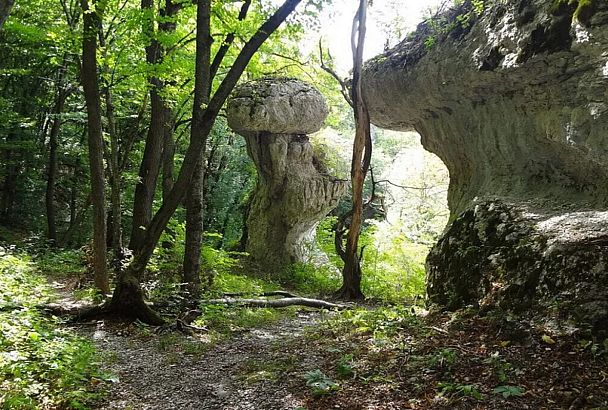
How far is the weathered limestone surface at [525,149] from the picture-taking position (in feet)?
16.9

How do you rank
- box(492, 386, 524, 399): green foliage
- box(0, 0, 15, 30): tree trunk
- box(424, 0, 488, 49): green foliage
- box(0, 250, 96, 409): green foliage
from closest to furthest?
1. box(0, 0, 15, 30): tree trunk
2. box(492, 386, 524, 399): green foliage
3. box(0, 250, 96, 409): green foliage
4. box(424, 0, 488, 49): green foliage


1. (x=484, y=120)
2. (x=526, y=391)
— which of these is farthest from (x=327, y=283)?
(x=526, y=391)

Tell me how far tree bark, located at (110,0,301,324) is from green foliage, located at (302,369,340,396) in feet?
12.8

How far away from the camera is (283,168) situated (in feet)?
54.0

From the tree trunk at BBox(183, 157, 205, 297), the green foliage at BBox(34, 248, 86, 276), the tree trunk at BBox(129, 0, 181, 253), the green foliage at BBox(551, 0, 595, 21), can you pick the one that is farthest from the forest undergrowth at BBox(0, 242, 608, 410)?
the green foliage at BBox(34, 248, 86, 276)

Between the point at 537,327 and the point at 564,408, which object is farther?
the point at 537,327

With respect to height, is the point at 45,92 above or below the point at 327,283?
above

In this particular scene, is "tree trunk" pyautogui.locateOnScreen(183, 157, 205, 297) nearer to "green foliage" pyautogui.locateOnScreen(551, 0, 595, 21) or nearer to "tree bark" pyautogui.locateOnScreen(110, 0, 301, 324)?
"tree bark" pyautogui.locateOnScreen(110, 0, 301, 324)

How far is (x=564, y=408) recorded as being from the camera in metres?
3.33

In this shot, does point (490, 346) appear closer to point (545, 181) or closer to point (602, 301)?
point (602, 301)

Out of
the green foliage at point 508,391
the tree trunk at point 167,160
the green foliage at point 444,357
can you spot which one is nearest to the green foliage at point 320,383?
the green foliage at point 444,357

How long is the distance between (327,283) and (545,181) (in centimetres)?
981

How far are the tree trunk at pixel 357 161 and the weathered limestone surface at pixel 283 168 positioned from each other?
3.62m

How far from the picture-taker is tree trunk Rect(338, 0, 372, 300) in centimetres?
1182
